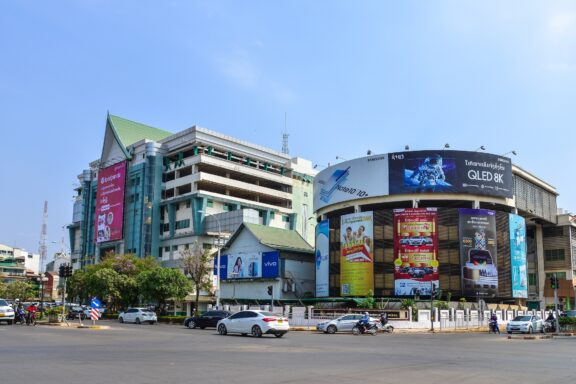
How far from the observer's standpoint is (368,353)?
70.9ft

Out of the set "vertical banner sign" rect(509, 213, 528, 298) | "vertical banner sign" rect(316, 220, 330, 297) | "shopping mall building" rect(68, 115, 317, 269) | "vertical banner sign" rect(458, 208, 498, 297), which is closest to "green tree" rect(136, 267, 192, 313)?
"vertical banner sign" rect(316, 220, 330, 297)

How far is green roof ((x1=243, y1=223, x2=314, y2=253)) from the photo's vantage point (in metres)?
72.4

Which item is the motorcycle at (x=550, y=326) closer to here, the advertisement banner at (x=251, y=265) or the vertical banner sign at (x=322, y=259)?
the vertical banner sign at (x=322, y=259)

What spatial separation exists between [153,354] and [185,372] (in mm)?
5461

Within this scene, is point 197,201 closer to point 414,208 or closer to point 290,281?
point 290,281

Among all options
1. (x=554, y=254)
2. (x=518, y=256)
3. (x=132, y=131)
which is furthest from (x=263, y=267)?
(x=132, y=131)

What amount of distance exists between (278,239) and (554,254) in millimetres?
38234

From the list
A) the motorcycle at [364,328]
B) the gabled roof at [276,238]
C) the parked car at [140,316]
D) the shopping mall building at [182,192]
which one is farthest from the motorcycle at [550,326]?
the shopping mall building at [182,192]

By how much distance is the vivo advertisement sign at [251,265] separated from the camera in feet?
229

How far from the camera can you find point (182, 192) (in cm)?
10012

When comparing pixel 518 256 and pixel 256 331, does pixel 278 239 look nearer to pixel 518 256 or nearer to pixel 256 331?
pixel 518 256

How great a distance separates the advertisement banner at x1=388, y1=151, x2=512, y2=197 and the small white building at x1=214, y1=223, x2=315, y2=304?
16.0 metres

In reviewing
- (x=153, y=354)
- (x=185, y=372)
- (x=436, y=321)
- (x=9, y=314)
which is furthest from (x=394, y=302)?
(x=185, y=372)

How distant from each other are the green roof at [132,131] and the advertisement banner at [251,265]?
42532 mm
